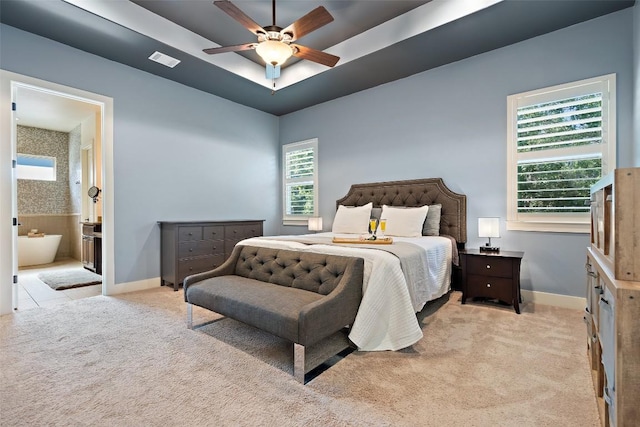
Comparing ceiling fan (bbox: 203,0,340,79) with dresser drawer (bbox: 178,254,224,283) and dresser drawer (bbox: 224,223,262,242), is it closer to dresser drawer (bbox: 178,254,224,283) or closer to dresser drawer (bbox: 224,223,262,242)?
dresser drawer (bbox: 224,223,262,242)

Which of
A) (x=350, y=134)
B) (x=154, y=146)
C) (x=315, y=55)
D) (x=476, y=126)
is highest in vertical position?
(x=315, y=55)

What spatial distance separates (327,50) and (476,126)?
2263 mm

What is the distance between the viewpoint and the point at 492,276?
3.21 metres

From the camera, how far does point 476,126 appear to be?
12.7 ft

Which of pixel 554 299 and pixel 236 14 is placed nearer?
pixel 236 14

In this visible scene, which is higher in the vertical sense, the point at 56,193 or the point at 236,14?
the point at 236,14

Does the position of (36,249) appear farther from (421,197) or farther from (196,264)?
(421,197)

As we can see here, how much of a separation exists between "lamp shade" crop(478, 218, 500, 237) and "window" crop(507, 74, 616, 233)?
1.09 feet

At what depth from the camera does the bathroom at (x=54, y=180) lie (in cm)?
571

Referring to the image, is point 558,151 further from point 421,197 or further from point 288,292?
point 288,292

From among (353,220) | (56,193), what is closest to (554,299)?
(353,220)

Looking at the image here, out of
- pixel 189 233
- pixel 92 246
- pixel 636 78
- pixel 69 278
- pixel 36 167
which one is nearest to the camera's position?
pixel 636 78

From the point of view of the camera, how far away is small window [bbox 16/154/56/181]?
21.4ft

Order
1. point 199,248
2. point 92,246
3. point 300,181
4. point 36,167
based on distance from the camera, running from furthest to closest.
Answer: point 36,167
point 300,181
point 92,246
point 199,248
